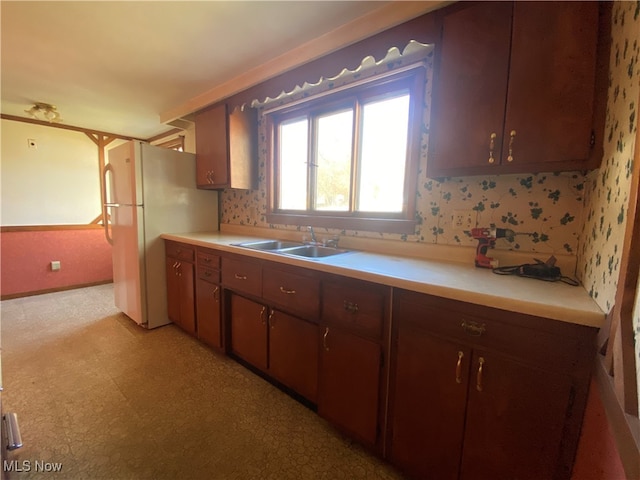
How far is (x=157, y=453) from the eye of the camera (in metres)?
1.34

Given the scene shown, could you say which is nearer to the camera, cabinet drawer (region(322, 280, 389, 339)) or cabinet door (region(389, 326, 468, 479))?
cabinet door (region(389, 326, 468, 479))

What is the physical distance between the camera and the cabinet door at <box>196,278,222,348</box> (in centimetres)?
215

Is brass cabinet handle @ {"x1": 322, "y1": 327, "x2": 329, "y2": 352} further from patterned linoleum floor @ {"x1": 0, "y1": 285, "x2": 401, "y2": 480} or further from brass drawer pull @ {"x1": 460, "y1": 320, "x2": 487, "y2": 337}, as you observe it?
brass drawer pull @ {"x1": 460, "y1": 320, "x2": 487, "y2": 337}

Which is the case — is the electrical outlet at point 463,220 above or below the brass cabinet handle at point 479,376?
above

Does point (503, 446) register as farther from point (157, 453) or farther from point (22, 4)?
point (22, 4)

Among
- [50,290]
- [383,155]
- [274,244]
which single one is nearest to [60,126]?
[50,290]

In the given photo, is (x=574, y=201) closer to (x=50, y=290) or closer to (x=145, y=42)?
(x=145, y=42)

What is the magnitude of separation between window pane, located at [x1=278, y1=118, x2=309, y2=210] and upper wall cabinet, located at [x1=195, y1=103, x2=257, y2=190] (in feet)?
1.05

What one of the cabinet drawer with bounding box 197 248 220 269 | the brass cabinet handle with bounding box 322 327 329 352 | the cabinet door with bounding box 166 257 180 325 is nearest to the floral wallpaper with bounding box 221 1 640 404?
the brass cabinet handle with bounding box 322 327 329 352

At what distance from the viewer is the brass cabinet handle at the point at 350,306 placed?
131 cm

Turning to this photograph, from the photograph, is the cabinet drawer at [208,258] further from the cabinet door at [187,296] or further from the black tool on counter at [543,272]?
the black tool on counter at [543,272]

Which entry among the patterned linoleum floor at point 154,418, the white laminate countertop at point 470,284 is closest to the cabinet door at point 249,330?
the patterned linoleum floor at point 154,418

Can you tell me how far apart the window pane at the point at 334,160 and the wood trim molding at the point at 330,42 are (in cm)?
47

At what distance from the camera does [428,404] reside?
1119mm
